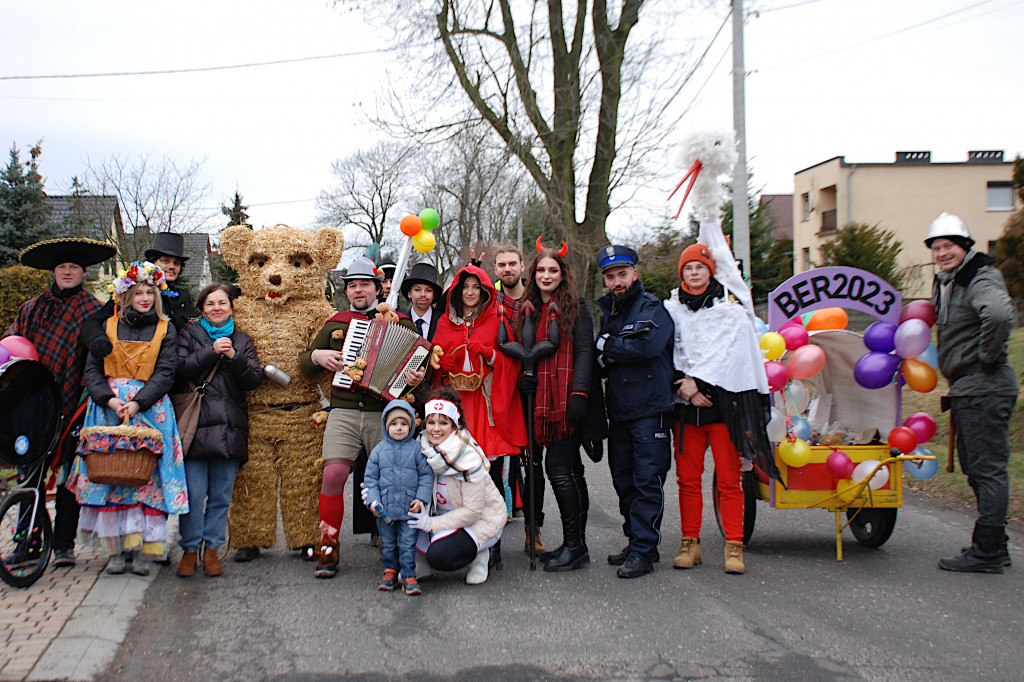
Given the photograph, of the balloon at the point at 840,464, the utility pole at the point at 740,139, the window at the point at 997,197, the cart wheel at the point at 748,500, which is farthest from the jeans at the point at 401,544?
the window at the point at 997,197

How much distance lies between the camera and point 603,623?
412cm

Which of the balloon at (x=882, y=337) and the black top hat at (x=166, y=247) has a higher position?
the black top hat at (x=166, y=247)

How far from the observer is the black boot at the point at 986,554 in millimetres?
4812

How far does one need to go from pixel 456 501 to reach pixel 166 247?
279 centimetres

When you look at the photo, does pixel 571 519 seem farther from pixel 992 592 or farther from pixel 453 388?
pixel 992 592

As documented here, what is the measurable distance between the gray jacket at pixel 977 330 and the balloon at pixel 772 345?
1.00 m

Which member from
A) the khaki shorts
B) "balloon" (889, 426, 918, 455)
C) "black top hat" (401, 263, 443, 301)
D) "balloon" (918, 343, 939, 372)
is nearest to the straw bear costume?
the khaki shorts

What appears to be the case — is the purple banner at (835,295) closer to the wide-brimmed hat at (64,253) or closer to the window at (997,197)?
the wide-brimmed hat at (64,253)

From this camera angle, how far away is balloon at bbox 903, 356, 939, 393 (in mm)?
4996

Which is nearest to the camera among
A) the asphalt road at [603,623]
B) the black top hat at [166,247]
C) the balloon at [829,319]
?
the asphalt road at [603,623]

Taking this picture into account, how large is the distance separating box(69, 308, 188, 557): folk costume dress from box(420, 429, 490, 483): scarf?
1.51 metres

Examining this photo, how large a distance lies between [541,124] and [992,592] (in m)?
13.6

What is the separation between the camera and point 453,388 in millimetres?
5102

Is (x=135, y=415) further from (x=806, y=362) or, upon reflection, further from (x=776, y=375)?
(x=806, y=362)
